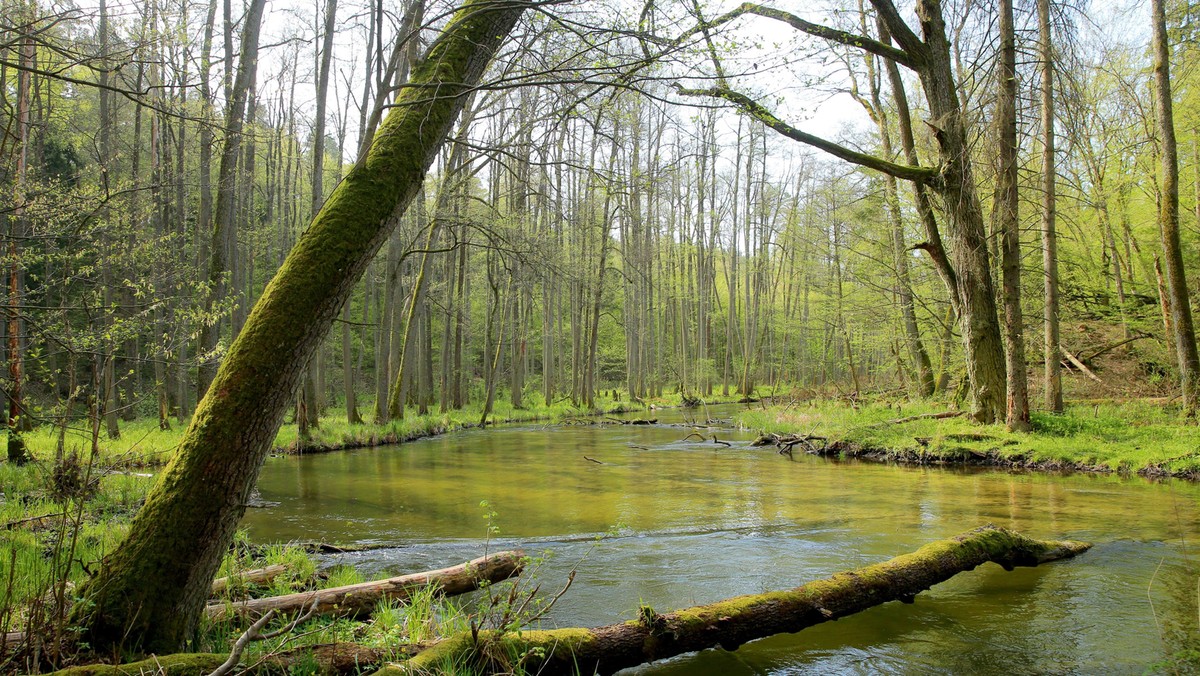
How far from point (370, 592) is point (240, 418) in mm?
1592

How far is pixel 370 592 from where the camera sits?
384cm

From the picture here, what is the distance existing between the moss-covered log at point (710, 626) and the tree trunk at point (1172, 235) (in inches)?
324

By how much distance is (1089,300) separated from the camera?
15.5 m

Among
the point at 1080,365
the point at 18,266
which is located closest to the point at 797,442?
the point at 1080,365

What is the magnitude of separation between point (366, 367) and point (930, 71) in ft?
115

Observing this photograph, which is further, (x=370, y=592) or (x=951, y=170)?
(x=951, y=170)

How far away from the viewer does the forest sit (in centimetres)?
286

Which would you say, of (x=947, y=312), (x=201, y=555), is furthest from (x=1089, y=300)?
(x=201, y=555)

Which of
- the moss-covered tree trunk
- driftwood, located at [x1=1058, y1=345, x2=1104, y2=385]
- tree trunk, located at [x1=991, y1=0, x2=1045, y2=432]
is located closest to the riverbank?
tree trunk, located at [x1=991, y1=0, x2=1045, y2=432]

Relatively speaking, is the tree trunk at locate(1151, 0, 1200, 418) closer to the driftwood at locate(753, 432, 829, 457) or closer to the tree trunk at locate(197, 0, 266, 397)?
the driftwood at locate(753, 432, 829, 457)

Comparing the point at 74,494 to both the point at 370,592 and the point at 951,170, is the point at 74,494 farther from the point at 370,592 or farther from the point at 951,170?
the point at 951,170

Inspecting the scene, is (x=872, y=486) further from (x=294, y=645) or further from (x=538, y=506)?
(x=294, y=645)

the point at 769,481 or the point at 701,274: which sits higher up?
the point at 701,274

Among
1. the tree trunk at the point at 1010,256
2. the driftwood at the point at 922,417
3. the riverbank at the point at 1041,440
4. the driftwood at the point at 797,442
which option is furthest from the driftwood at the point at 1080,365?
the driftwood at the point at 797,442
